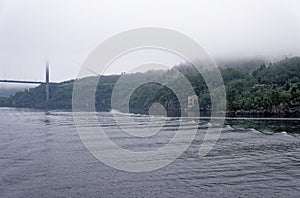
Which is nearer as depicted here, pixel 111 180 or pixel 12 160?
pixel 111 180

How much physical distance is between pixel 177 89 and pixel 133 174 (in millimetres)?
55313

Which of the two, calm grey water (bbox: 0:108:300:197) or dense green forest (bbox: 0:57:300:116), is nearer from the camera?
calm grey water (bbox: 0:108:300:197)

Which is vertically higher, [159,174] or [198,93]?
[198,93]

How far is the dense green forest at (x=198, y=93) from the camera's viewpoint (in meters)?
47.6

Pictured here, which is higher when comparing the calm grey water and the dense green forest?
the dense green forest

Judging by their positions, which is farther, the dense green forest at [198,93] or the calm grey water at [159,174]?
the dense green forest at [198,93]

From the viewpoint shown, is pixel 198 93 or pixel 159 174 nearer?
pixel 159 174

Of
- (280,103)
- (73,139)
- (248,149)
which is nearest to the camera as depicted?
(248,149)

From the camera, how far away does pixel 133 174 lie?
1070cm

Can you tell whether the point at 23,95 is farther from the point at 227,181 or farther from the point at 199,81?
the point at 227,181

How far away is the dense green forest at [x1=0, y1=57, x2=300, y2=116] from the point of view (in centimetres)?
4756

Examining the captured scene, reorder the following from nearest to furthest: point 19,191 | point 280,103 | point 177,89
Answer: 1. point 19,191
2. point 280,103
3. point 177,89

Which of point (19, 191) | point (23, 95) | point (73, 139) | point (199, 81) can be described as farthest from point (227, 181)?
point (23, 95)

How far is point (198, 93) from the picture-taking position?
65.5 m
